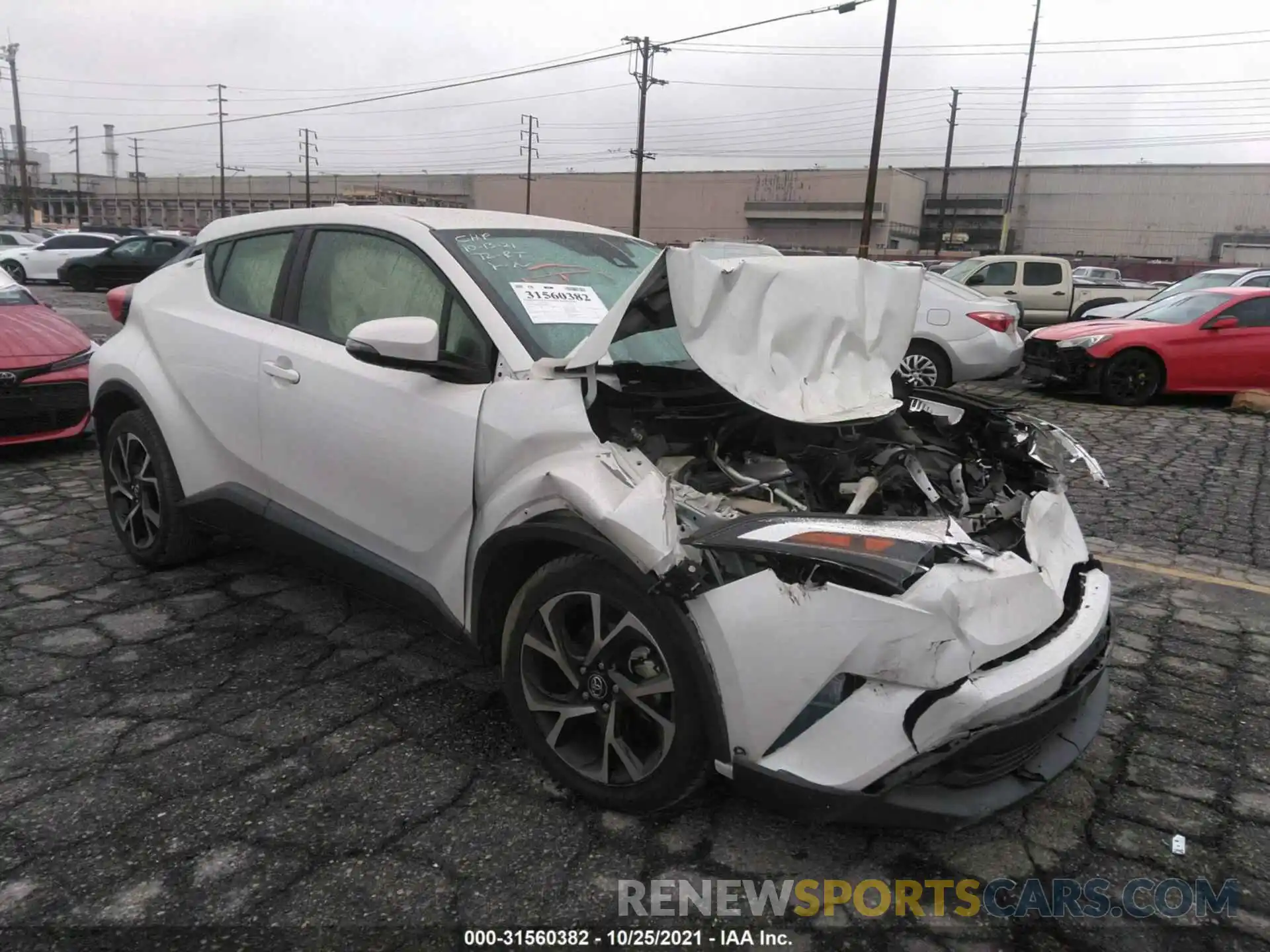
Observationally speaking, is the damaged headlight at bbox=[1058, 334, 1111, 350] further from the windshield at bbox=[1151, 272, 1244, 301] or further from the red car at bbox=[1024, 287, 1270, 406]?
the windshield at bbox=[1151, 272, 1244, 301]

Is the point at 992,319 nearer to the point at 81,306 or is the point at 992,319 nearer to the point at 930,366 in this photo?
the point at 930,366

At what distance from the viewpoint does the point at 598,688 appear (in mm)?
2355

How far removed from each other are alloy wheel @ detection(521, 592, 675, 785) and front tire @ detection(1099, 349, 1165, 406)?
9.42 meters

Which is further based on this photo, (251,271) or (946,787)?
(251,271)

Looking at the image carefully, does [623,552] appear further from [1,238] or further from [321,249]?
[1,238]

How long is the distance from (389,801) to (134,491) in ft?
8.05

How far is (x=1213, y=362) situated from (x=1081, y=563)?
354 inches

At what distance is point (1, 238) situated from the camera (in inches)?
1052

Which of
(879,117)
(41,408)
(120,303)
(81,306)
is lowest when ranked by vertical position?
(81,306)

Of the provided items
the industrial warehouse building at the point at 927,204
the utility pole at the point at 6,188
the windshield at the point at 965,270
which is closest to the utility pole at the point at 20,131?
the industrial warehouse building at the point at 927,204

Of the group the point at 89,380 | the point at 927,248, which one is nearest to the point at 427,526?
the point at 89,380

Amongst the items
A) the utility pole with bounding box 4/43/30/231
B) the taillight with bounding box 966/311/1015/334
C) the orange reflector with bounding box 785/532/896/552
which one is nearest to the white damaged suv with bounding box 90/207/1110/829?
the orange reflector with bounding box 785/532/896/552

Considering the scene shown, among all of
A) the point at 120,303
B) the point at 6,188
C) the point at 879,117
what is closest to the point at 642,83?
the point at 879,117

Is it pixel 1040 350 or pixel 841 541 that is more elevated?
pixel 841 541
